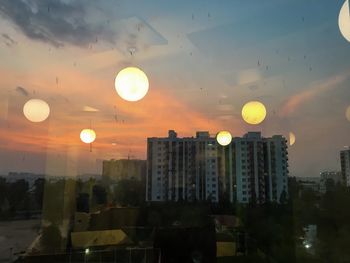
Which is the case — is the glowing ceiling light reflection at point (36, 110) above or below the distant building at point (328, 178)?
above

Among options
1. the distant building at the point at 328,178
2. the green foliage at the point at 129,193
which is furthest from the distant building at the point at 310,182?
the green foliage at the point at 129,193

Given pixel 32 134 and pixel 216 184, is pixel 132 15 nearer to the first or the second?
pixel 32 134

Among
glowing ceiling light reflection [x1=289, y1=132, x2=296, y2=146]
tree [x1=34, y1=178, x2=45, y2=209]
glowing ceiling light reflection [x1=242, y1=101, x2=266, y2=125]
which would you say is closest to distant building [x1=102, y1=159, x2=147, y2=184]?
tree [x1=34, y1=178, x2=45, y2=209]

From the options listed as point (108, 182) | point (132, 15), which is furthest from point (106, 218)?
point (132, 15)

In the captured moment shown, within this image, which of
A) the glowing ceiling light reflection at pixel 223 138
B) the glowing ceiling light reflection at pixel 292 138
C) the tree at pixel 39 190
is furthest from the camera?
the glowing ceiling light reflection at pixel 223 138

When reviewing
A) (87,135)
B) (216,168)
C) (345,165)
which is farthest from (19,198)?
(345,165)

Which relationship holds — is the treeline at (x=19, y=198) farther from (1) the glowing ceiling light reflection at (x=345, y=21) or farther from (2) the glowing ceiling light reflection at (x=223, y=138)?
(1) the glowing ceiling light reflection at (x=345, y=21)

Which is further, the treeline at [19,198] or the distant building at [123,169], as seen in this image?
the distant building at [123,169]
